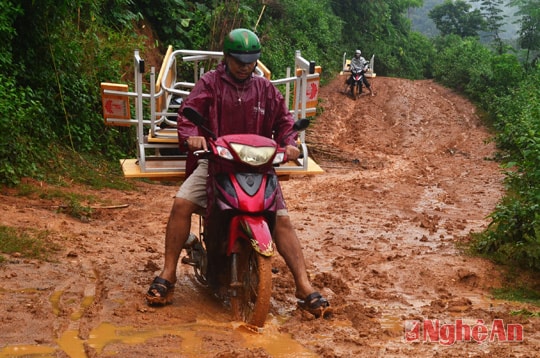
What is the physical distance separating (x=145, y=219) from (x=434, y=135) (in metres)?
10.9

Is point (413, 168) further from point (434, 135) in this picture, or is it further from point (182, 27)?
point (182, 27)

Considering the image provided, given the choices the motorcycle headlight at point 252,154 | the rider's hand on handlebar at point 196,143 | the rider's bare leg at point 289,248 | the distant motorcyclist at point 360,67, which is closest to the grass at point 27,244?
the rider's hand on handlebar at point 196,143

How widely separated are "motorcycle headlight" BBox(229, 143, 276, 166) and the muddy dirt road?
1061mm

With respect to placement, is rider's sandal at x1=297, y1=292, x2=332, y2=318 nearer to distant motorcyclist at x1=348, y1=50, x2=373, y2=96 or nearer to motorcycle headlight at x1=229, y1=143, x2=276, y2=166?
motorcycle headlight at x1=229, y1=143, x2=276, y2=166

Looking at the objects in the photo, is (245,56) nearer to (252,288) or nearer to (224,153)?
(224,153)

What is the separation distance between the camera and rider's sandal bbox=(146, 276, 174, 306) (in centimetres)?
507

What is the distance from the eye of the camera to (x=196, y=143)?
15.9ft

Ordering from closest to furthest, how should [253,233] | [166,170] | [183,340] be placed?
[183,340] → [253,233] → [166,170]

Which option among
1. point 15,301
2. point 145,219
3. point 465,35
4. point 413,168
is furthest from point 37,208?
point 465,35

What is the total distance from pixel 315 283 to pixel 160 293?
139 centimetres

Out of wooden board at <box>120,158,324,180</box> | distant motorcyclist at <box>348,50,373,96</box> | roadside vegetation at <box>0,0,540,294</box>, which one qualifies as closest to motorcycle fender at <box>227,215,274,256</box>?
wooden board at <box>120,158,324,180</box>

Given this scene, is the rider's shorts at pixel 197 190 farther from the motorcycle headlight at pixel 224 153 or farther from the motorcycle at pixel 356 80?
the motorcycle at pixel 356 80

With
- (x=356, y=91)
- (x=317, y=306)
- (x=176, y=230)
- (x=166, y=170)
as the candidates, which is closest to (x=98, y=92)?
(x=166, y=170)

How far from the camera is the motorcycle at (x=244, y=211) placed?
4.68m
